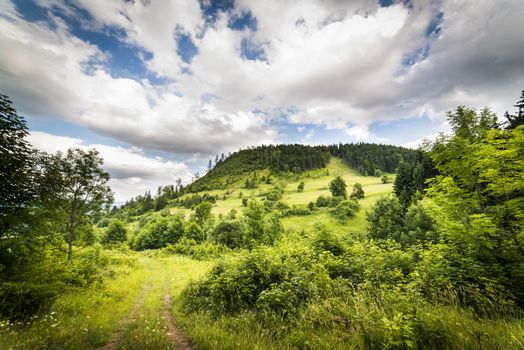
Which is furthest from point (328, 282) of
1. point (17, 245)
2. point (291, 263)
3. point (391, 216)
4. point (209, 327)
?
point (391, 216)

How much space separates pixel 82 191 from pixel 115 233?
4763 centimetres

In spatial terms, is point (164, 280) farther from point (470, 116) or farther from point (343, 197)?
point (343, 197)

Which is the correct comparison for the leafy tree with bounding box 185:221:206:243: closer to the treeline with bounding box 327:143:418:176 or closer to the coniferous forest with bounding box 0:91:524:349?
the coniferous forest with bounding box 0:91:524:349

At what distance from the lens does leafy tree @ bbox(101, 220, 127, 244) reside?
51956 millimetres

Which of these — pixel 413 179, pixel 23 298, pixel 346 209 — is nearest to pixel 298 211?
pixel 346 209

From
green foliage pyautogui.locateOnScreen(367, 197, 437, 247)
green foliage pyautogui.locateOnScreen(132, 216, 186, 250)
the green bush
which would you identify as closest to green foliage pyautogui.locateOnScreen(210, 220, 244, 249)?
green foliage pyautogui.locateOnScreen(132, 216, 186, 250)

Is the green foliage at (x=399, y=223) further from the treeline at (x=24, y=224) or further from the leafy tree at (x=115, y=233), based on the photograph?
the leafy tree at (x=115, y=233)

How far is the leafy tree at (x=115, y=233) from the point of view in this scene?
52.0 meters

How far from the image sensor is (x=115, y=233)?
2108 inches

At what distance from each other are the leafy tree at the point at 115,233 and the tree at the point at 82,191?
4348 cm

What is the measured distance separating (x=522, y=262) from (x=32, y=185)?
60.3ft

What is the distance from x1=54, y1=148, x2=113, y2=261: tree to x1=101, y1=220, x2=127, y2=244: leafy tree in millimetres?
43477

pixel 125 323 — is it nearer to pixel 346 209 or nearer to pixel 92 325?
pixel 92 325

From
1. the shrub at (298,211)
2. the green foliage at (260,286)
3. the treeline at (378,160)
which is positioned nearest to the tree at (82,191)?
the green foliage at (260,286)
